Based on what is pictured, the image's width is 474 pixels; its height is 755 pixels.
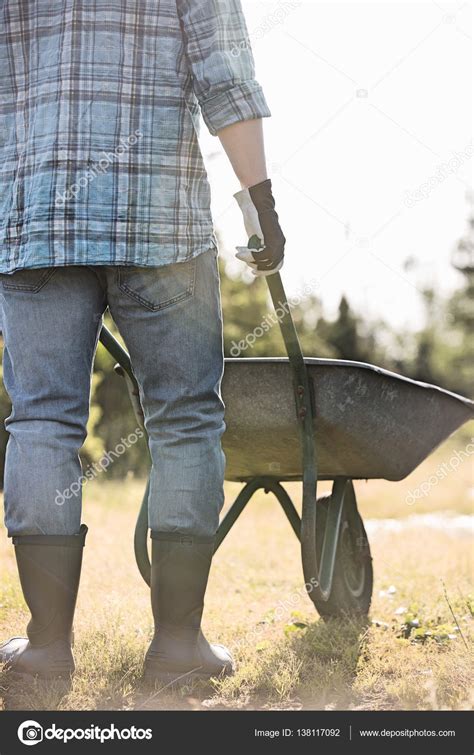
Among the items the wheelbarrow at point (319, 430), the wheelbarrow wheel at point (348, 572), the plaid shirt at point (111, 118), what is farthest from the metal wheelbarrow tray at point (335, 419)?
the plaid shirt at point (111, 118)

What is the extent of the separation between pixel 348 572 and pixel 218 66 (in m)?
1.72

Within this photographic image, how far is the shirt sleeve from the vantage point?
72.5 inches

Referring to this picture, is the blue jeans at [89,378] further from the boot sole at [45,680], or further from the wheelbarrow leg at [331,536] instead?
the wheelbarrow leg at [331,536]

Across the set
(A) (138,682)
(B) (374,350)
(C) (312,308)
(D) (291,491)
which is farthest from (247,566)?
(B) (374,350)

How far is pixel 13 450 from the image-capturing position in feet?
6.11

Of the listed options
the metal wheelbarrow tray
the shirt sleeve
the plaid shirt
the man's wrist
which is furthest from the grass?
the shirt sleeve

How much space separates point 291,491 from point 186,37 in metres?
6.97

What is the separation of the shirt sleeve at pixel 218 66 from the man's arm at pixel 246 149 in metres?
0.02

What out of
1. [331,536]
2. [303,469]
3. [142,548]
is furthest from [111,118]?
[331,536]

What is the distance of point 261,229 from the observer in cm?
193

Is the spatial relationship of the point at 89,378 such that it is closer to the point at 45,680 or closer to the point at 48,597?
the point at 48,597

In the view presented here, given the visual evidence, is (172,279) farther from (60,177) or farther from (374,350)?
(374,350)
